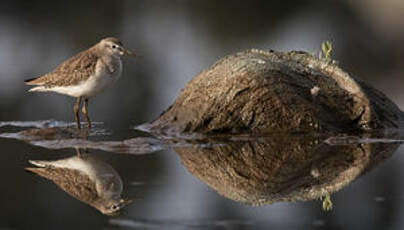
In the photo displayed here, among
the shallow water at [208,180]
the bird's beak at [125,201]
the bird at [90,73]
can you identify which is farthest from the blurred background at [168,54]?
the bird at [90,73]

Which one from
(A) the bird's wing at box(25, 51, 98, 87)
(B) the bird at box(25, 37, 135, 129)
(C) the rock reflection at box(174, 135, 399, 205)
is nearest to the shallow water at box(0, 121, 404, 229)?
(C) the rock reflection at box(174, 135, 399, 205)

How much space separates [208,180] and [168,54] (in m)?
11.9

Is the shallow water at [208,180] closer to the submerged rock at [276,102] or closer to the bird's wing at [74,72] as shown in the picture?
the submerged rock at [276,102]

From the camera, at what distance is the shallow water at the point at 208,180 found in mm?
6453

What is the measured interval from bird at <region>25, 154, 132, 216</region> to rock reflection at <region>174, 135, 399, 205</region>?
39.5 inches

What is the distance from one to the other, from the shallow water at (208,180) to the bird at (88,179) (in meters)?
0.03

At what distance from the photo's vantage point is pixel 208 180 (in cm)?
798

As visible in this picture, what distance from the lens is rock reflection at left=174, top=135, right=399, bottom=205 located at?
741 centimetres

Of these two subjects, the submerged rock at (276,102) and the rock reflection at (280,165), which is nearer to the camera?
the rock reflection at (280,165)

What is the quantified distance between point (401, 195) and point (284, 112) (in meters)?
3.37

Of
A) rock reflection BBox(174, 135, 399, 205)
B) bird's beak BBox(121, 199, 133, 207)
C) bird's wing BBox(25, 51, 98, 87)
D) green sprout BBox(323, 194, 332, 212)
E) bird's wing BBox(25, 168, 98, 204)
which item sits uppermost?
bird's wing BBox(25, 51, 98, 87)

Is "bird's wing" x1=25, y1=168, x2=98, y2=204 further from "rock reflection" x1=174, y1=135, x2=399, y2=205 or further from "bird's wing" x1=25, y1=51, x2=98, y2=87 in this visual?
"bird's wing" x1=25, y1=51, x2=98, y2=87

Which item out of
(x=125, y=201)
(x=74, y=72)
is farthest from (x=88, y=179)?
(x=74, y=72)

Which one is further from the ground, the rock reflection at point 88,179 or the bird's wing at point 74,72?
the bird's wing at point 74,72
